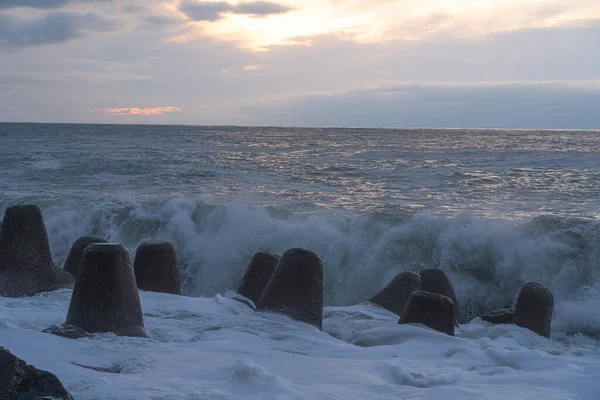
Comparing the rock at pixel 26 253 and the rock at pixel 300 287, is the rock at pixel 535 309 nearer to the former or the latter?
the rock at pixel 300 287

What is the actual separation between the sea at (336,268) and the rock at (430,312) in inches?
6.2

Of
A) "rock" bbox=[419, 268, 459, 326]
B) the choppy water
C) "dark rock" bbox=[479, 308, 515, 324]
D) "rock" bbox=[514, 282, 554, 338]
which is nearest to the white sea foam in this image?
"rock" bbox=[514, 282, 554, 338]

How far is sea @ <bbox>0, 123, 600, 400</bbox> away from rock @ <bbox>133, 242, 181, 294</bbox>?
0.22 metres

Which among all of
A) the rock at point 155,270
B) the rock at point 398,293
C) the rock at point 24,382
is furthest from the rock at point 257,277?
the rock at point 24,382

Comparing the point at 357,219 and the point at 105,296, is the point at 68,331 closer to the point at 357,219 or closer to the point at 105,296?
the point at 105,296

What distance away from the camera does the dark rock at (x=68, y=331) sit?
3.79 meters

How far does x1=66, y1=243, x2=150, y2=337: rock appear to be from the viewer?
402cm

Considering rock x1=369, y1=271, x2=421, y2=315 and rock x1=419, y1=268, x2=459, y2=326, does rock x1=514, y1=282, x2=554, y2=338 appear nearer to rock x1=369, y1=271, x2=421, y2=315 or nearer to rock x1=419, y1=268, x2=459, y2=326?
rock x1=419, y1=268, x2=459, y2=326

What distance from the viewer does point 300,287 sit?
4.94m

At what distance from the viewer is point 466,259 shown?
9367 mm

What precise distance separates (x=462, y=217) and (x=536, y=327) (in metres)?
4.72

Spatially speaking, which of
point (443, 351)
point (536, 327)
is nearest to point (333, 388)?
point (443, 351)

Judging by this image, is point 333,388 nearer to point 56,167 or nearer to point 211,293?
point 211,293

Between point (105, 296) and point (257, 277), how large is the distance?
6.60ft
